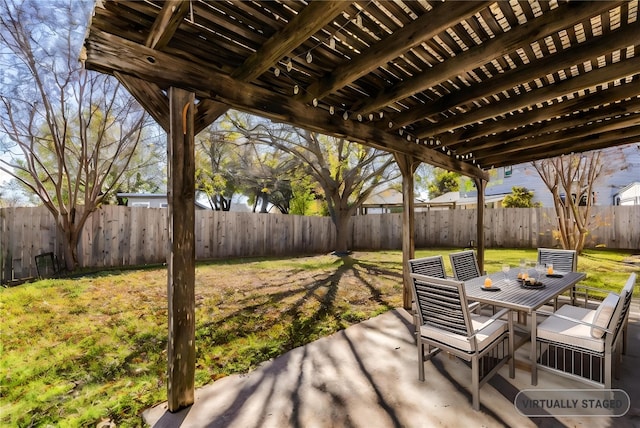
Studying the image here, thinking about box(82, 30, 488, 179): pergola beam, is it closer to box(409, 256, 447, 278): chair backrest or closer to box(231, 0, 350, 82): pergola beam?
box(231, 0, 350, 82): pergola beam

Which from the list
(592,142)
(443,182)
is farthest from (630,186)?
(443,182)

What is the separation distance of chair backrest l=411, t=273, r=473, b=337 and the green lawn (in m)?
1.53

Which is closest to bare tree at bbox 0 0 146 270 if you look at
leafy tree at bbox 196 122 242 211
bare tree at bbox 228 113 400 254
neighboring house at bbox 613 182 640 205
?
bare tree at bbox 228 113 400 254

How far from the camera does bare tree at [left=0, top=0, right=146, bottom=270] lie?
607 centimetres

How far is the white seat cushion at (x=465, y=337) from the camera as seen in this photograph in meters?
2.23

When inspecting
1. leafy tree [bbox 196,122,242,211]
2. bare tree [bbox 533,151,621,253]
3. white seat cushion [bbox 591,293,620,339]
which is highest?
leafy tree [bbox 196,122,242,211]

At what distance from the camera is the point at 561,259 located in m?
4.36

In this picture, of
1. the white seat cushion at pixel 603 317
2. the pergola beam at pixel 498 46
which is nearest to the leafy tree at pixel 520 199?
the white seat cushion at pixel 603 317

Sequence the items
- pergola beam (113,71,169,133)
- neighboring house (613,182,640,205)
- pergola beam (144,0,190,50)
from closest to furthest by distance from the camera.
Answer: pergola beam (144,0,190,50)
pergola beam (113,71,169,133)
neighboring house (613,182,640,205)

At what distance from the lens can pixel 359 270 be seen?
25.3 feet

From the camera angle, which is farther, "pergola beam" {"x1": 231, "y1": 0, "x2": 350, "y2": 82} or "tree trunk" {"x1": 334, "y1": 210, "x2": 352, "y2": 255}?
"tree trunk" {"x1": 334, "y1": 210, "x2": 352, "y2": 255}

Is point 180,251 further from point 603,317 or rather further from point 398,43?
point 603,317

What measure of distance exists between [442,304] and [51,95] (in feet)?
28.6

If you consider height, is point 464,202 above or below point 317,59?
below
